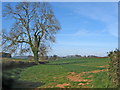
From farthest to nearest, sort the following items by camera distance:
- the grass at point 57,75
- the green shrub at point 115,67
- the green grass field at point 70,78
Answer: the grass at point 57,75
the green grass field at point 70,78
the green shrub at point 115,67

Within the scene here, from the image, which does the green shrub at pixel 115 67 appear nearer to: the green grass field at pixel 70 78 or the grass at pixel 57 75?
the green grass field at pixel 70 78

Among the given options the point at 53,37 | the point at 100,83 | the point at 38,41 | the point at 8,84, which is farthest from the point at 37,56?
the point at 8,84

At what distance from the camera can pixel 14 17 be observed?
31.3 meters

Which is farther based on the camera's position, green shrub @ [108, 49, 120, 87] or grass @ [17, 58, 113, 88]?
grass @ [17, 58, 113, 88]

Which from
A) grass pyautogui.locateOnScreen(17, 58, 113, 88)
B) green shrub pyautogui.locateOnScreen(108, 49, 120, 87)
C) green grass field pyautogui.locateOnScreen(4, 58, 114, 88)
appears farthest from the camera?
grass pyautogui.locateOnScreen(17, 58, 113, 88)

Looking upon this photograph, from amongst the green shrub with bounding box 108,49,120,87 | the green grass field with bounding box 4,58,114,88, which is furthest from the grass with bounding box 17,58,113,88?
the green shrub with bounding box 108,49,120,87

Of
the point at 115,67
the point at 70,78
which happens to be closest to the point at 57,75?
the point at 70,78

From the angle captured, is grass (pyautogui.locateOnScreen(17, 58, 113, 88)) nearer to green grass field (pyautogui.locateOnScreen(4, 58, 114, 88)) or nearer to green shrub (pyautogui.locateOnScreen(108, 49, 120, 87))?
green grass field (pyautogui.locateOnScreen(4, 58, 114, 88))

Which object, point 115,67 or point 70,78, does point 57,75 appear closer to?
point 70,78

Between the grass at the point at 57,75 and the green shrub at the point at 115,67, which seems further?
the grass at the point at 57,75

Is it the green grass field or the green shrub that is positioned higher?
the green shrub

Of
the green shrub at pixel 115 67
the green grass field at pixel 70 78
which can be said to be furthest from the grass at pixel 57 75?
the green shrub at pixel 115 67

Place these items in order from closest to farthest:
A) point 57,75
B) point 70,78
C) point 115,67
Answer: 1. point 115,67
2. point 70,78
3. point 57,75

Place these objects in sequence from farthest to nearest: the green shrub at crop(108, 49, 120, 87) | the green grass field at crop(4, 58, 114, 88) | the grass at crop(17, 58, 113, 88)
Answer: the grass at crop(17, 58, 113, 88)
the green grass field at crop(4, 58, 114, 88)
the green shrub at crop(108, 49, 120, 87)
